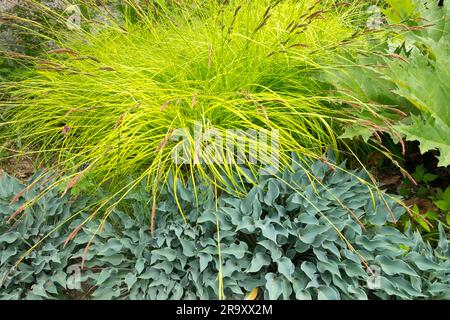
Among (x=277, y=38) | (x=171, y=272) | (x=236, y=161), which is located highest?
(x=277, y=38)

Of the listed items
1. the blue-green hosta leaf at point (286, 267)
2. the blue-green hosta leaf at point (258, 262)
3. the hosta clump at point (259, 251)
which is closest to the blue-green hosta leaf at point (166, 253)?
the hosta clump at point (259, 251)

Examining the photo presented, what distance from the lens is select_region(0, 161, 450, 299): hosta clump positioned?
188 centimetres

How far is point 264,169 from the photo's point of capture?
2.15 meters

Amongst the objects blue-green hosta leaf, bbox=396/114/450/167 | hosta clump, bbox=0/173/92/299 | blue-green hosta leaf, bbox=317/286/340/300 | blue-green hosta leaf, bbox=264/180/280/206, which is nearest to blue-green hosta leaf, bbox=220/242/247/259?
blue-green hosta leaf, bbox=264/180/280/206

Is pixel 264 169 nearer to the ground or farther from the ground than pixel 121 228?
farther from the ground

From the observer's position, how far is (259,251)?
1.97 metres

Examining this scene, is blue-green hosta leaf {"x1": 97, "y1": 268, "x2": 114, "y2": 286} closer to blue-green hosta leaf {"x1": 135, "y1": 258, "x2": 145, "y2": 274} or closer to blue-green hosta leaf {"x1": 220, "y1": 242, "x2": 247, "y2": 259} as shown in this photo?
blue-green hosta leaf {"x1": 135, "y1": 258, "x2": 145, "y2": 274}

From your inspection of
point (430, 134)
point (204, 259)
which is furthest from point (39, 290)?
point (430, 134)

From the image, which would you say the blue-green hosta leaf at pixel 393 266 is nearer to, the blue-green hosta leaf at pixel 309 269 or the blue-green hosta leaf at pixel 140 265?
the blue-green hosta leaf at pixel 309 269

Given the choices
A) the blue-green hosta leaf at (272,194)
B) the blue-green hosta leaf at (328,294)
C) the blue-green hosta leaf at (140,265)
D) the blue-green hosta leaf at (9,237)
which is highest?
the blue-green hosta leaf at (272,194)

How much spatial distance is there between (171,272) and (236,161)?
0.60m

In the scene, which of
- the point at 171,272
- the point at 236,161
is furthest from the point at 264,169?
the point at 171,272

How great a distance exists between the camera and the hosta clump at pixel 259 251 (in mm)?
1876
